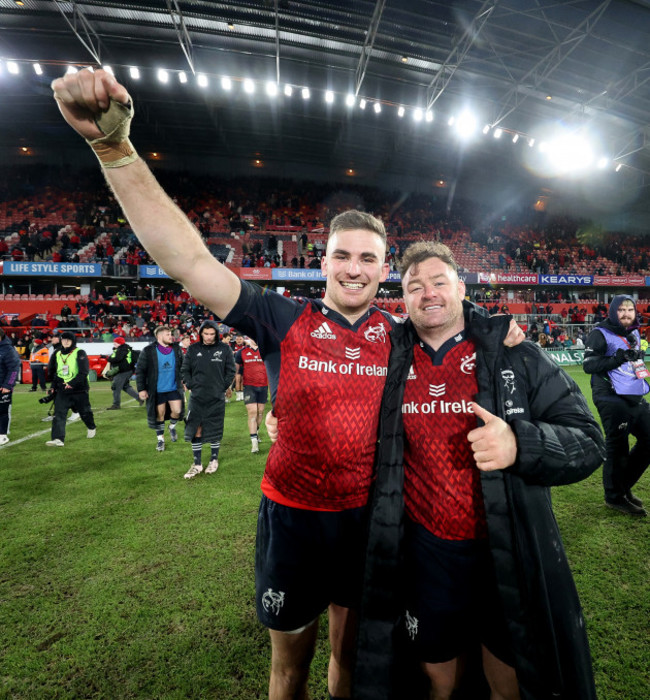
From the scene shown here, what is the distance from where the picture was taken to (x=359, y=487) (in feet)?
5.82

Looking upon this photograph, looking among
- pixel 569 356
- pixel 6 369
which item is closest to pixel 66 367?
pixel 6 369

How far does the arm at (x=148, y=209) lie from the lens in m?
1.14

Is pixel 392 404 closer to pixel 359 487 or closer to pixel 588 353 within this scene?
pixel 359 487

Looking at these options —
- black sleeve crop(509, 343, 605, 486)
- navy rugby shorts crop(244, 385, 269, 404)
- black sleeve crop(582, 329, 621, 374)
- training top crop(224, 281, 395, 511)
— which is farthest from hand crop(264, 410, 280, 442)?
navy rugby shorts crop(244, 385, 269, 404)

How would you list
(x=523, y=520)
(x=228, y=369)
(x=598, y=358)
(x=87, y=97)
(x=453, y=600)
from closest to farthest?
(x=87, y=97) < (x=523, y=520) < (x=453, y=600) < (x=598, y=358) < (x=228, y=369)

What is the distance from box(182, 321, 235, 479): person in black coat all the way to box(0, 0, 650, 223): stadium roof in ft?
48.4

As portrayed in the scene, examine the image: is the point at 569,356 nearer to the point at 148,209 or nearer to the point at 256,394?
the point at 256,394

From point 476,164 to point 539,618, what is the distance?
33.7 metres

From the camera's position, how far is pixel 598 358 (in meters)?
4.13

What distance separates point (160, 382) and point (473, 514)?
6.55m

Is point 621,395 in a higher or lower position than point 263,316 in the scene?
lower

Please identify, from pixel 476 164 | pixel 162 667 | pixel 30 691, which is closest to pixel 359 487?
pixel 162 667

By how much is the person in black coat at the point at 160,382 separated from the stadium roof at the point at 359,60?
14.3 m

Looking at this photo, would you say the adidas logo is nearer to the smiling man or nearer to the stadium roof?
the smiling man
